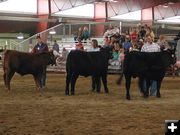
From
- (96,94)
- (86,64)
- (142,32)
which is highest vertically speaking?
(142,32)

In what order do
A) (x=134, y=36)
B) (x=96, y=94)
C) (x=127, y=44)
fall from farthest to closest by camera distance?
(x=127, y=44), (x=134, y=36), (x=96, y=94)

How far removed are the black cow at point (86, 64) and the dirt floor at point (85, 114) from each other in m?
0.70

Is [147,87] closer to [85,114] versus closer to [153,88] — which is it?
[153,88]

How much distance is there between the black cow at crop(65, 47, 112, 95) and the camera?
12.2 metres

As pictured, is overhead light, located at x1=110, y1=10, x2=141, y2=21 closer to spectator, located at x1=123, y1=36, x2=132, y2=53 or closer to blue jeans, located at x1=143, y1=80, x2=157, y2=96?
spectator, located at x1=123, y1=36, x2=132, y2=53

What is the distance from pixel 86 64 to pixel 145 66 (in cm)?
200

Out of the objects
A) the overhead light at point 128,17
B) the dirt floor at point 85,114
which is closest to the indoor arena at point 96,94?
the dirt floor at point 85,114

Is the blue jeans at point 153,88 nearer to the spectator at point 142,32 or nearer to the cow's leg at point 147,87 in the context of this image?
the cow's leg at point 147,87

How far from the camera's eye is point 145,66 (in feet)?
36.9

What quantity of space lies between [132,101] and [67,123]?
369 cm

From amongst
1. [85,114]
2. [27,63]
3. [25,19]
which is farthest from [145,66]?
[25,19]

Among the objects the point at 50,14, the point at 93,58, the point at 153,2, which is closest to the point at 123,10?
the point at 153,2

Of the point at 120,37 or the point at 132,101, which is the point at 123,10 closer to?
the point at 120,37

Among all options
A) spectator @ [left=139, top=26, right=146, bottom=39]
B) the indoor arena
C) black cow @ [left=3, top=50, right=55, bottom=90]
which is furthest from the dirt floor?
spectator @ [left=139, top=26, right=146, bottom=39]
